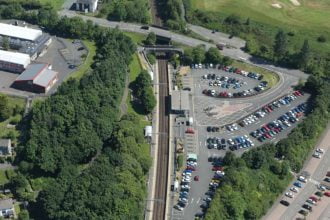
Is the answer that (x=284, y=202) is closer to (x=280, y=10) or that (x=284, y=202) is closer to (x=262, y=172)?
(x=262, y=172)

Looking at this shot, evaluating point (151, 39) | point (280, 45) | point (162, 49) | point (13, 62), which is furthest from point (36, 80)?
point (280, 45)

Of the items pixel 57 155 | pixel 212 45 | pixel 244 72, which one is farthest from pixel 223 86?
pixel 57 155

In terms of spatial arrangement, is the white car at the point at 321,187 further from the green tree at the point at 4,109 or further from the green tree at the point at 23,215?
the green tree at the point at 4,109

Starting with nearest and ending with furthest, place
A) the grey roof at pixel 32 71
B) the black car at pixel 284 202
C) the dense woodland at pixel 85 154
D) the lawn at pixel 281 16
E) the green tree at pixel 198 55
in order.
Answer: the dense woodland at pixel 85 154
the black car at pixel 284 202
the grey roof at pixel 32 71
the green tree at pixel 198 55
the lawn at pixel 281 16

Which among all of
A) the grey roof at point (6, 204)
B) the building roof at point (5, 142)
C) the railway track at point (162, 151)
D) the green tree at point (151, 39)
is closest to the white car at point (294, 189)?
the railway track at point (162, 151)

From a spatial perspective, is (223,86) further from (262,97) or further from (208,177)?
(208,177)

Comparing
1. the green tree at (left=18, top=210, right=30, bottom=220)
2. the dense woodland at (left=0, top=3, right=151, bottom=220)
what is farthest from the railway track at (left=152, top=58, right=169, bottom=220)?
the green tree at (left=18, top=210, right=30, bottom=220)
